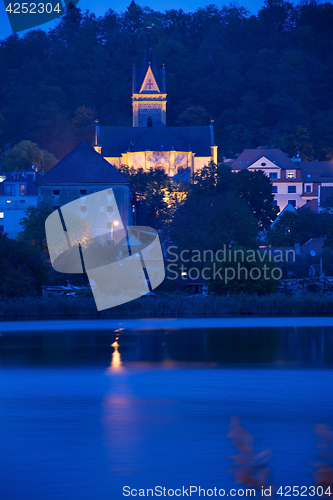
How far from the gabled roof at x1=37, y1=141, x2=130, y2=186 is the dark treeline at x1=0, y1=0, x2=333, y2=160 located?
162 ft

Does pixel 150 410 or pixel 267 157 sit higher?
pixel 267 157

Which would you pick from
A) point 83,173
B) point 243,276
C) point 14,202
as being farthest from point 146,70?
point 243,276

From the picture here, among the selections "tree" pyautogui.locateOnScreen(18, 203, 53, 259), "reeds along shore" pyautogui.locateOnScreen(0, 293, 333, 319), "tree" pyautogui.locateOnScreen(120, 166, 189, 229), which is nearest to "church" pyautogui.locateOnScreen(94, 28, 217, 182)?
"tree" pyautogui.locateOnScreen(120, 166, 189, 229)

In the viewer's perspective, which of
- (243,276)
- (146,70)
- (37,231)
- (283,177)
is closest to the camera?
(243,276)

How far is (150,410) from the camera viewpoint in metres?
20.0

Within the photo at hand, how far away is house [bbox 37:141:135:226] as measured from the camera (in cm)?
8500

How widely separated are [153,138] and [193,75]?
5353 centimetres

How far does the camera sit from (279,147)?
420 ft

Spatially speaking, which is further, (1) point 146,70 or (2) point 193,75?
(2) point 193,75

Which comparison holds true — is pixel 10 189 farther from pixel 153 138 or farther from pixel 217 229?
→ pixel 217 229

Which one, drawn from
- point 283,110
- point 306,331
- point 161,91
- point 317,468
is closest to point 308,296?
point 306,331

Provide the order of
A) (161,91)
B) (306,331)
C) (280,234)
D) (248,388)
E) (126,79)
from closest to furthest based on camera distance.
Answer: (248,388) < (306,331) < (280,234) < (161,91) < (126,79)

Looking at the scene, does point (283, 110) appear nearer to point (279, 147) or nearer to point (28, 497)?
point (279, 147)

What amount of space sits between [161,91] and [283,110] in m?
31.9
